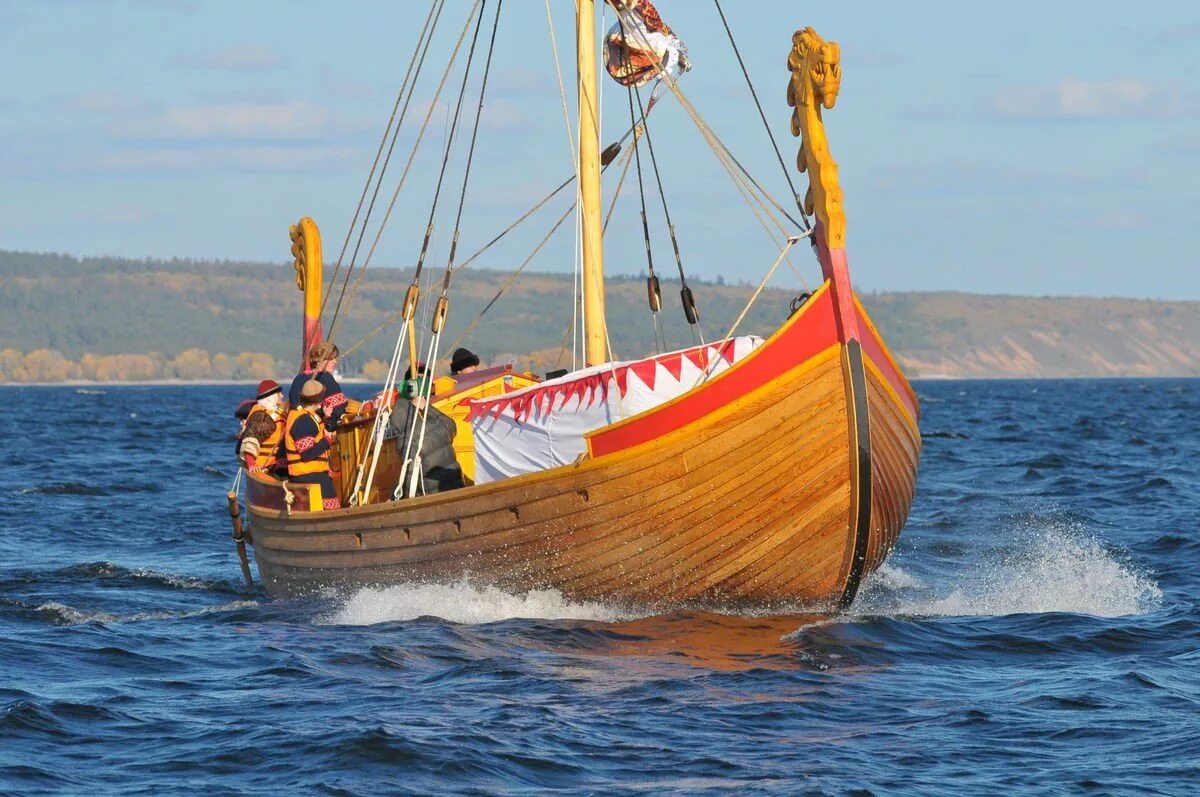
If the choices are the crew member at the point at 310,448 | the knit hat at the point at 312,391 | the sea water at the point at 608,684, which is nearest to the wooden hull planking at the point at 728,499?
the sea water at the point at 608,684

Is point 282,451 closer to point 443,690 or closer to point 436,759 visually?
point 443,690

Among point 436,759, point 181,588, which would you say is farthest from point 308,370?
point 436,759

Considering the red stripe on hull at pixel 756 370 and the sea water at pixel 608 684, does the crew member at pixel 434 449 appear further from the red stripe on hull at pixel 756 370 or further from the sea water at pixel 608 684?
the red stripe on hull at pixel 756 370

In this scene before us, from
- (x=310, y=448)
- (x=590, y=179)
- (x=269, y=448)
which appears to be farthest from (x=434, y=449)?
(x=590, y=179)

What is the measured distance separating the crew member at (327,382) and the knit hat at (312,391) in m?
0.09

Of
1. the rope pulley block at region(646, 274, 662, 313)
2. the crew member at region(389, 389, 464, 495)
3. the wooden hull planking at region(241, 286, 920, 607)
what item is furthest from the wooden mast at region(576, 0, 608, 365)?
the wooden hull planking at region(241, 286, 920, 607)

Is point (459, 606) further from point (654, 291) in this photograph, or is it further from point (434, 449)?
point (654, 291)

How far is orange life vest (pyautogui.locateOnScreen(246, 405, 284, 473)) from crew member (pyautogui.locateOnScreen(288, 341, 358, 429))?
24cm

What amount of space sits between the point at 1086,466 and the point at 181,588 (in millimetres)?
19739

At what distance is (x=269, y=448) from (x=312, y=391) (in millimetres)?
889

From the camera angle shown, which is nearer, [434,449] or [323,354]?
[434,449]

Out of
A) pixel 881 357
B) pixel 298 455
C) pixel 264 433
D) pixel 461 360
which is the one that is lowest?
pixel 298 455

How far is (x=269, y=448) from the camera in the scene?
16.8m

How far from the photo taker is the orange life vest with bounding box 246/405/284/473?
16.7 metres
